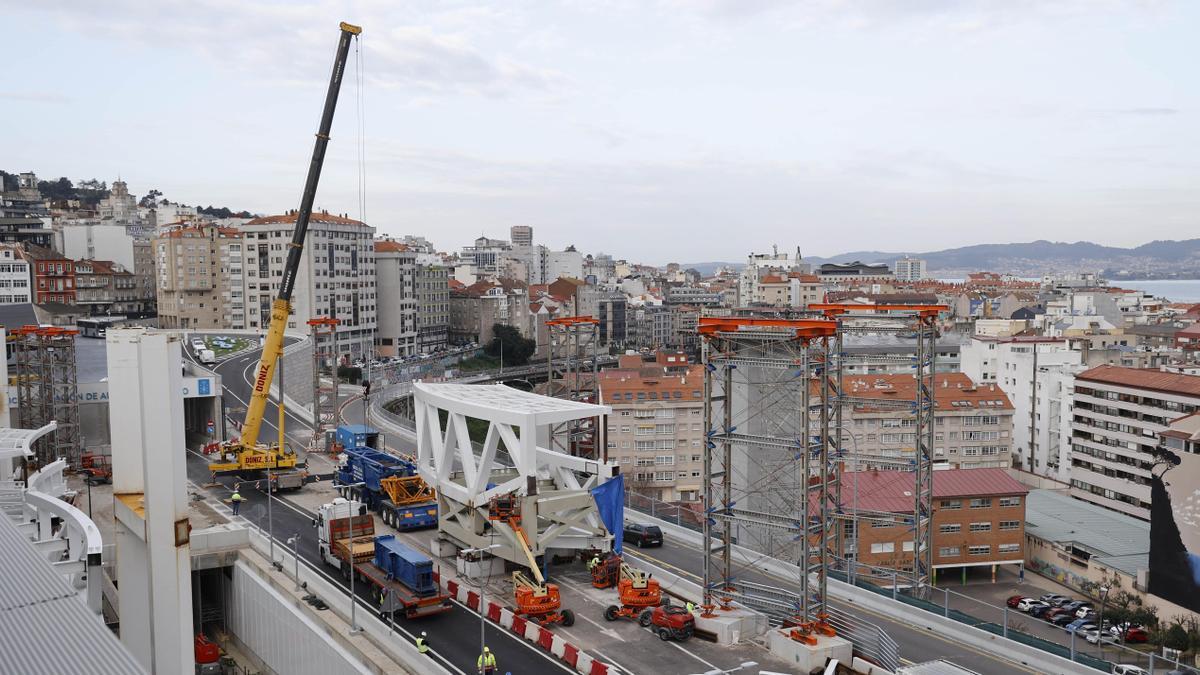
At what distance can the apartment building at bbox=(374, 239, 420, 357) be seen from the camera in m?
94.9

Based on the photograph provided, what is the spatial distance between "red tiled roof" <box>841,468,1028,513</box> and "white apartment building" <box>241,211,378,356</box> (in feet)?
184

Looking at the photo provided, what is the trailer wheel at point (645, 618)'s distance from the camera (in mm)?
22219

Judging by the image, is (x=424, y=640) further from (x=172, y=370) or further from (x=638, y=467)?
(x=638, y=467)

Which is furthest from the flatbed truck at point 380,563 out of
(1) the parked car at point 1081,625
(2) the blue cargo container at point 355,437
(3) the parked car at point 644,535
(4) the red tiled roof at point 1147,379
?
(4) the red tiled roof at point 1147,379

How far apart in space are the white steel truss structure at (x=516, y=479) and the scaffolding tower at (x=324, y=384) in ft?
53.5

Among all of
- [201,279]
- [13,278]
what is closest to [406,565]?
[13,278]

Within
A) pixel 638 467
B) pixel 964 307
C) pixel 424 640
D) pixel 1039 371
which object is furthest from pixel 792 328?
pixel 964 307

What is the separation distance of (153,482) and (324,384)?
186 ft

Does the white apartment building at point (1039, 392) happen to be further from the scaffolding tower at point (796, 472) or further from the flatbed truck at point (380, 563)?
the flatbed truck at point (380, 563)

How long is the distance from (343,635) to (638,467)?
35893mm

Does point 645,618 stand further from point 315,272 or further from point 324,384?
point 315,272

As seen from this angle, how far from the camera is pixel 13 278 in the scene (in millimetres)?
69062

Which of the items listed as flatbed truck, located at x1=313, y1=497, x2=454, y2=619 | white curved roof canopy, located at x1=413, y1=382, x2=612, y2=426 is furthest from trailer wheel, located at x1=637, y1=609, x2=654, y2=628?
white curved roof canopy, located at x1=413, y1=382, x2=612, y2=426

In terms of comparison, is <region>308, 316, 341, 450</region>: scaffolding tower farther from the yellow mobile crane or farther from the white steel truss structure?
the white steel truss structure
